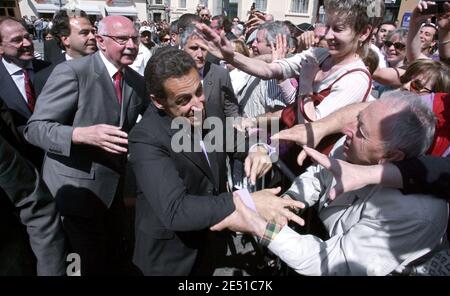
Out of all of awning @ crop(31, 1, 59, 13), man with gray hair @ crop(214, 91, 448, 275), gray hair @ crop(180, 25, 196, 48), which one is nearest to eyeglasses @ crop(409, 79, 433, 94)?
man with gray hair @ crop(214, 91, 448, 275)

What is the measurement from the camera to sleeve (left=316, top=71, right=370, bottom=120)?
1993 mm

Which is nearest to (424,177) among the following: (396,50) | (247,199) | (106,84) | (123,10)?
(247,199)

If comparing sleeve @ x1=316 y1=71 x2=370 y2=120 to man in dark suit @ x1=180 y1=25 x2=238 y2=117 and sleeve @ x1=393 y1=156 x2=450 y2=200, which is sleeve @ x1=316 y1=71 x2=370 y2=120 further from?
man in dark suit @ x1=180 y1=25 x2=238 y2=117

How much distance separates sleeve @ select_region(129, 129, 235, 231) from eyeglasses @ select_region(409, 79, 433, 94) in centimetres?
179

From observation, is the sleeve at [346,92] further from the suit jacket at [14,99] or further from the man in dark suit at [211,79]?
the suit jacket at [14,99]

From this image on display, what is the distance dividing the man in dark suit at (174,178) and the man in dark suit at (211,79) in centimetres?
122

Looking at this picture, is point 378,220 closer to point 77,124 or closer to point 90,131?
point 90,131

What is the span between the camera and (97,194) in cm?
264

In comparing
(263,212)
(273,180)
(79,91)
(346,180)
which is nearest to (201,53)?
(79,91)

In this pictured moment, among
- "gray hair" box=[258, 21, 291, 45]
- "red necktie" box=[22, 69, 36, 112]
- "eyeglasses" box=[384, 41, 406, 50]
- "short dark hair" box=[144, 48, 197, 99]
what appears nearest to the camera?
"short dark hair" box=[144, 48, 197, 99]

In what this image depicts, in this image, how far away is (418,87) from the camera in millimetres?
2412

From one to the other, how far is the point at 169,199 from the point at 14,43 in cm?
327

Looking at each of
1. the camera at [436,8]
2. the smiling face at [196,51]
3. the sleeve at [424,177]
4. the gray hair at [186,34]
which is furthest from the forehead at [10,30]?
the camera at [436,8]

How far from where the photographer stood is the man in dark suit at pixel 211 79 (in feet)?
10.7
